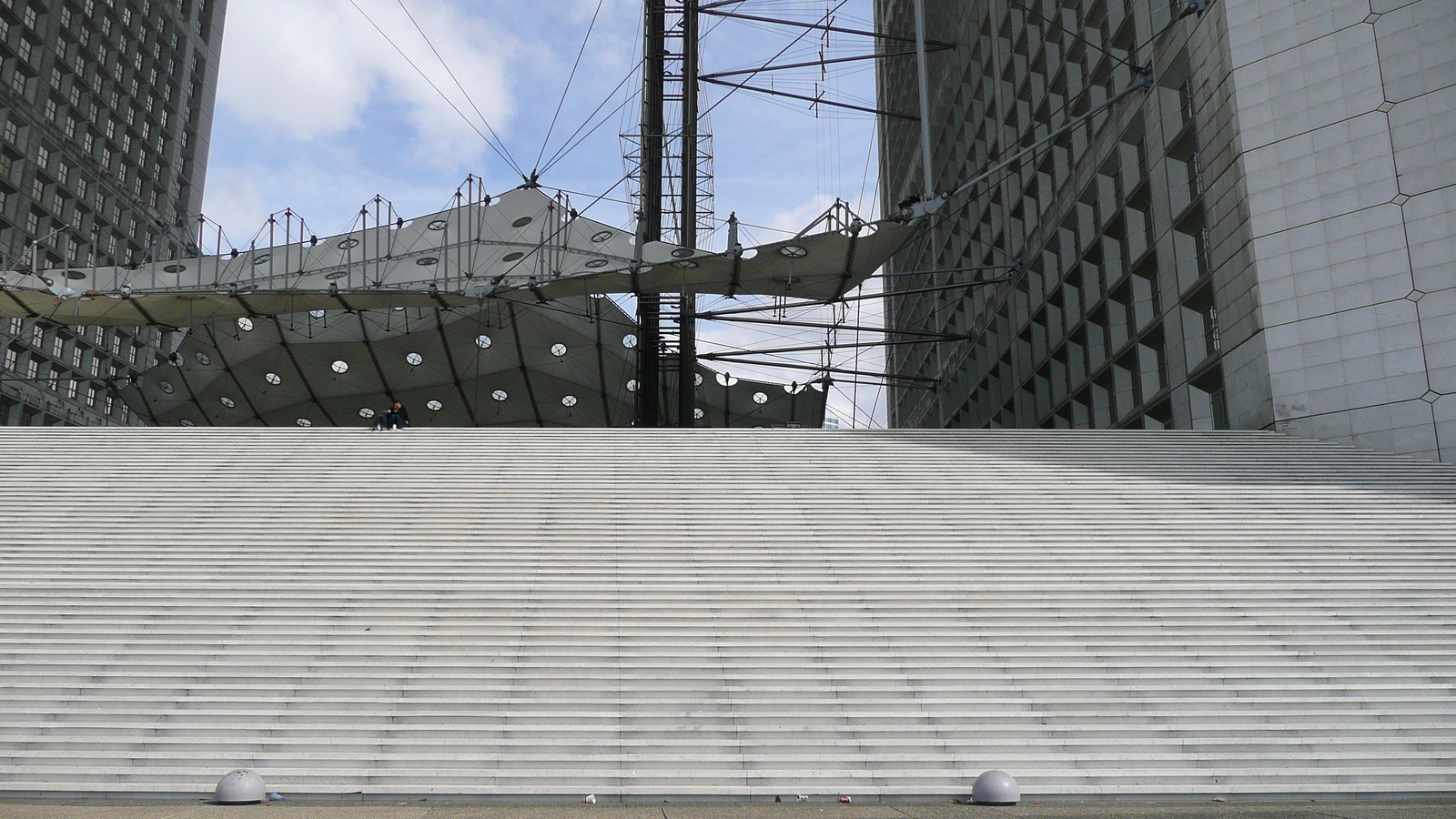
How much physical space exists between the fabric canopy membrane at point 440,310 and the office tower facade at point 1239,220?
6.18m

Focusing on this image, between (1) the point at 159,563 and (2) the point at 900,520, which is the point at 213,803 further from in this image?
(2) the point at 900,520

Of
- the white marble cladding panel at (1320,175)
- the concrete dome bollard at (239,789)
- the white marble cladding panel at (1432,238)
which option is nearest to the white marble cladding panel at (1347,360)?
the white marble cladding panel at (1432,238)

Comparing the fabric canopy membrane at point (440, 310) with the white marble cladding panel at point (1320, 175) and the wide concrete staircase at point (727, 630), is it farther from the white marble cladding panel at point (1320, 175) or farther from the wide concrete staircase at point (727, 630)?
the wide concrete staircase at point (727, 630)

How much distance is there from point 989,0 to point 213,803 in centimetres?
3893

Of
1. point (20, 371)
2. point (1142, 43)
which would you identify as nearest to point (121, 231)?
point (20, 371)

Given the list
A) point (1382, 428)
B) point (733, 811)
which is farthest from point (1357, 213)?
point (733, 811)

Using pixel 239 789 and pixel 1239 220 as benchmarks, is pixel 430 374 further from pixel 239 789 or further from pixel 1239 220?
pixel 239 789

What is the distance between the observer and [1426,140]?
18.9 meters

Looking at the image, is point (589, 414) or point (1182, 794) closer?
point (1182, 794)

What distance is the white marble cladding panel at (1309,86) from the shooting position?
19797 mm

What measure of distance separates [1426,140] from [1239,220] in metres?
3.25

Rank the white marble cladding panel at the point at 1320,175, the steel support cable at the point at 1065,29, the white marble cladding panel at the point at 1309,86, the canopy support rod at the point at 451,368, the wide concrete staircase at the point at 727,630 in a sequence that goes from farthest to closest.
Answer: the canopy support rod at the point at 451,368 < the steel support cable at the point at 1065,29 < the white marble cladding panel at the point at 1309,86 < the white marble cladding panel at the point at 1320,175 < the wide concrete staircase at the point at 727,630

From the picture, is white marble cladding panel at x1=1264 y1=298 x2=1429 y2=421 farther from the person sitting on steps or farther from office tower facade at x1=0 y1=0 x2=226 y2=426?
office tower facade at x1=0 y1=0 x2=226 y2=426

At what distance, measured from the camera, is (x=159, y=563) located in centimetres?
1278
